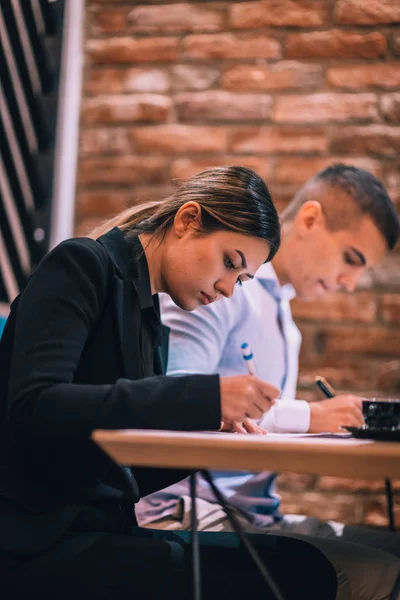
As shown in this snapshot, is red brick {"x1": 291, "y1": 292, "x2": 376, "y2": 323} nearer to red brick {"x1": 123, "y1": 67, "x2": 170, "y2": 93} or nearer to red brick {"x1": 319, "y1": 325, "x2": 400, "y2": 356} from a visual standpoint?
red brick {"x1": 319, "y1": 325, "x2": 400, "y2": 356}

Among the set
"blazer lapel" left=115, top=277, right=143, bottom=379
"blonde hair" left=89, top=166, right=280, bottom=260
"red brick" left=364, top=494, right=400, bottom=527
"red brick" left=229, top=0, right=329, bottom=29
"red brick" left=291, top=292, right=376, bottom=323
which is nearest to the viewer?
"blazer lapel" left=115, top=277, right=143, bottom=379

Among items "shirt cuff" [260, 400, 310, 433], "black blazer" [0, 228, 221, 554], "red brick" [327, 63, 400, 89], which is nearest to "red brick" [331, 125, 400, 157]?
"red brick" [327, 63, 400, 89]

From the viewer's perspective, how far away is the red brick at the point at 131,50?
3.09 meters

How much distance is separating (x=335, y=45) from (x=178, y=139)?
69cm

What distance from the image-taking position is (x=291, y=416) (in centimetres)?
186

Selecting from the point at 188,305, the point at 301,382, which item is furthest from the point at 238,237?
the point at 301,382

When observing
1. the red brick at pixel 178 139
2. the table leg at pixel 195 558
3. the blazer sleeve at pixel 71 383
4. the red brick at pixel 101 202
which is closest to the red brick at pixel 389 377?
the red brick at pixel 178 139

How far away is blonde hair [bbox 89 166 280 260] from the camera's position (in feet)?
4.91

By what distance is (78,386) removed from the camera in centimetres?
117

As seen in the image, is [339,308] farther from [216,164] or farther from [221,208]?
[221,208]

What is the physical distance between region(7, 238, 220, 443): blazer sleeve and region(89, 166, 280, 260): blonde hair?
0.26 metres

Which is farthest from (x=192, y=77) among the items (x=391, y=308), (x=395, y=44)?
(x=391, y=308)

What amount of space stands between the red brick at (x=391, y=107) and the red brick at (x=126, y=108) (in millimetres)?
814

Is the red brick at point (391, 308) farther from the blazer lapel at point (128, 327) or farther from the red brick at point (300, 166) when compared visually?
the blazer lapel at point (128, 327)
